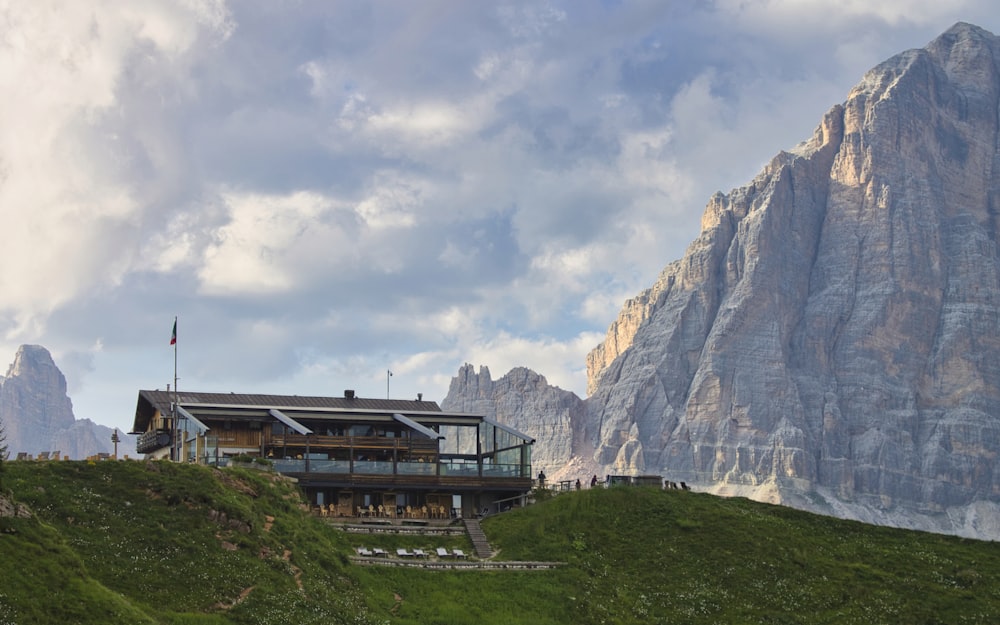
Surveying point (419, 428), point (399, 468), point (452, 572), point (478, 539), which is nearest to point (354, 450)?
point (419, 428)

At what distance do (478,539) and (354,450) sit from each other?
18.5 m

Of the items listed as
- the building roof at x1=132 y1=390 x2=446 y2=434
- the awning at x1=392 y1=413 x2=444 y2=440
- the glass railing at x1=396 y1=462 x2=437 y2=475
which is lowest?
the glass railing at x1=396 y1=462 x2=437 y2=475

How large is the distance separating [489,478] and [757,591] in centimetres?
2734

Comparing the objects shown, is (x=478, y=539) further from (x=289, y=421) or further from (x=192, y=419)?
(x=192, y=419)

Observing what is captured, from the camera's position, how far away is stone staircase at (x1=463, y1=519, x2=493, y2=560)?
65.0 meters

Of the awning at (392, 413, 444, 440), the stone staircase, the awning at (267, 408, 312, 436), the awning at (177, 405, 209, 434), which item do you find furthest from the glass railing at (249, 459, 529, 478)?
the stone staircase

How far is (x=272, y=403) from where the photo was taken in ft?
301

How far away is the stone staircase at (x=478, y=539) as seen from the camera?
6500 cm

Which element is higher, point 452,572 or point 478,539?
point 478,539

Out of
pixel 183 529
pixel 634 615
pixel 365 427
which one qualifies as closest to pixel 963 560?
pixel 634 615

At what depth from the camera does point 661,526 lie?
64938 millimetres

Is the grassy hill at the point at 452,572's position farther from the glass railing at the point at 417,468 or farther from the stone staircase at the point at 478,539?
the glass railing at the point at 417,468

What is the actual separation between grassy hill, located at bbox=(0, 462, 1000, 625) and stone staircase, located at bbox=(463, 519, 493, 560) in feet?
2.26

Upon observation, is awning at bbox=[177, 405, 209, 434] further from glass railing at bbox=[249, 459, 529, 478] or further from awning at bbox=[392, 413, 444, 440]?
awning at bbox=[392, 413, 444, 440]
